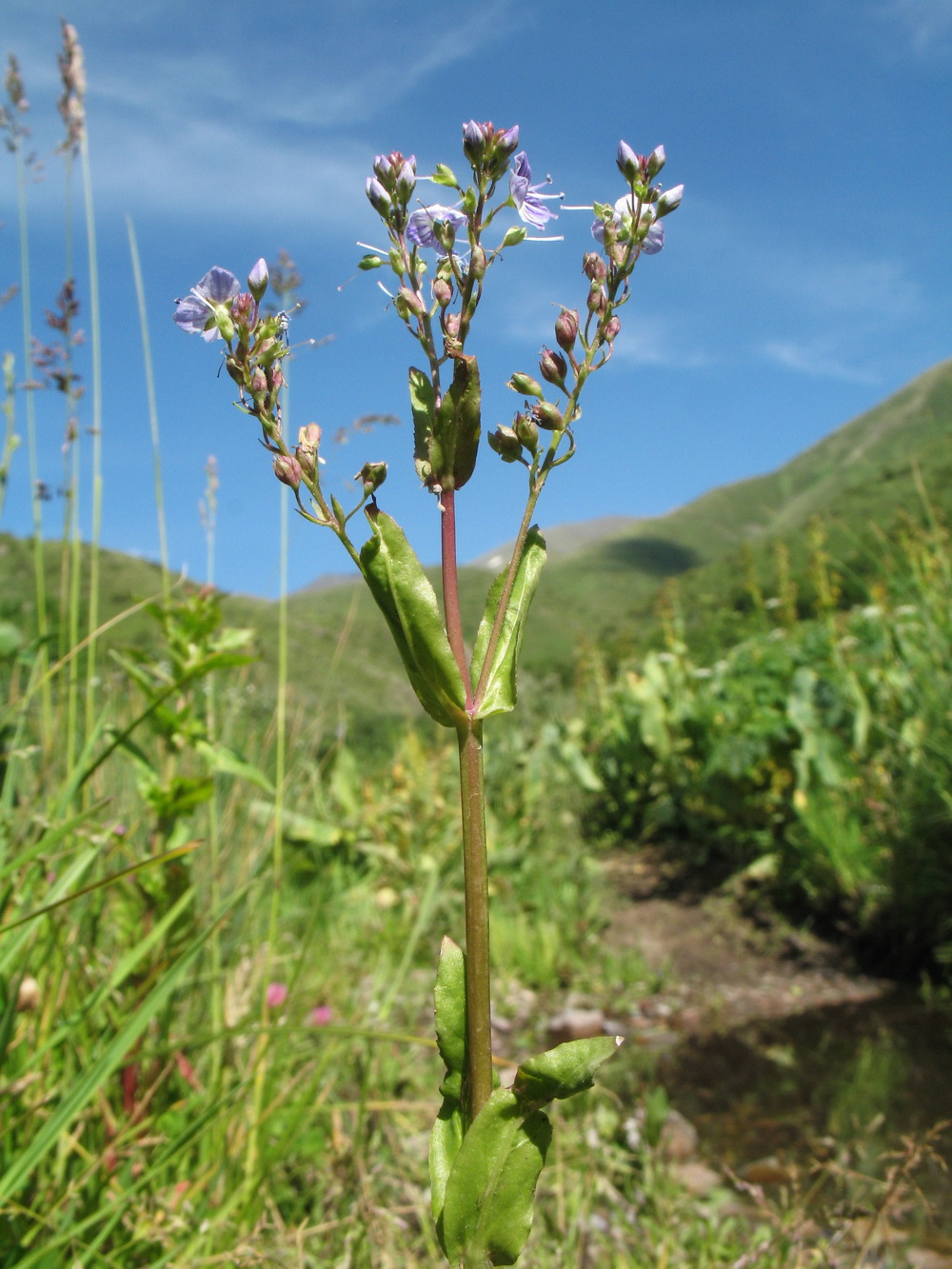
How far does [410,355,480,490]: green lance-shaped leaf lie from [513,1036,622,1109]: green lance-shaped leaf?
1.53 ft

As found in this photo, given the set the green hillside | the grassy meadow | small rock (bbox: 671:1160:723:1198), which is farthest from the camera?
the green hillside

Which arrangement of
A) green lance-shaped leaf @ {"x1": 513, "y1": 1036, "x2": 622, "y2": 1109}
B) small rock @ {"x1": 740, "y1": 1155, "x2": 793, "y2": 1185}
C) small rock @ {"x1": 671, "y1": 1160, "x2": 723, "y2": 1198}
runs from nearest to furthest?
green lance-shaped leaf @ {"x1": 513, "y1": 1036, "x2": 622, "y2": 1109}, small rock @ {"x1": 671, "y1": 1160, "x2": 723, "y2": 1198}, small rock @ {"x1": 740, "y1": 1155, "x2": 793, "y2": 1185}

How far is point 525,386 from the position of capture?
815 mm

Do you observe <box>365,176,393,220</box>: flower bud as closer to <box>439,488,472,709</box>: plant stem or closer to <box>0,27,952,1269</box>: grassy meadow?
<box>439,488,472,709</box>: plant stem

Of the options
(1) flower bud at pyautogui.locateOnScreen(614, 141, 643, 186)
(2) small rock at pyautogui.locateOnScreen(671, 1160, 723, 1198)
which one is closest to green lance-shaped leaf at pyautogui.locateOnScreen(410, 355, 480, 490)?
(1) flower bud at pyautogui.locateOnScreen(614, 141, 643, 186)

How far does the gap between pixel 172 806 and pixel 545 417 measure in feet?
3.49

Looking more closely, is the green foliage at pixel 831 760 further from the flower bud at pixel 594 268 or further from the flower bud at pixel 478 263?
the flower bud at pixel 478 263

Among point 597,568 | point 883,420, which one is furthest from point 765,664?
point 883,420

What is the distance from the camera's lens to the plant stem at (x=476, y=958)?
725 mm

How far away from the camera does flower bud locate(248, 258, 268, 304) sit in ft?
2.56

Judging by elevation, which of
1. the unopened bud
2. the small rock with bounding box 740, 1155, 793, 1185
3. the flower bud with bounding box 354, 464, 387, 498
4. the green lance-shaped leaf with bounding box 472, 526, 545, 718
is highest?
the unopened bud

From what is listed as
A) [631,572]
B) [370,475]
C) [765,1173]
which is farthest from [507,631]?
[631,572]

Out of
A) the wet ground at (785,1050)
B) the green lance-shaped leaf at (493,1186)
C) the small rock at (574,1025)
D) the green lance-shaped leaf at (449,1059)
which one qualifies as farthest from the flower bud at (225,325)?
the small rock at (574,1025)

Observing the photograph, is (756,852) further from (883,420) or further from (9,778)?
(883,420)
